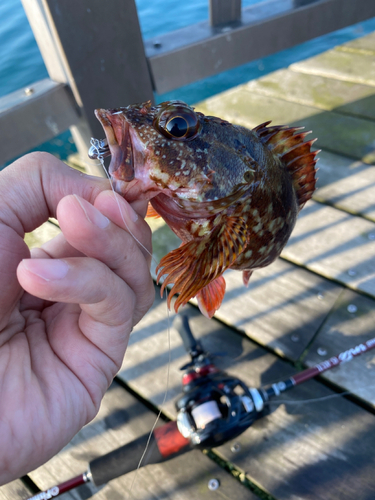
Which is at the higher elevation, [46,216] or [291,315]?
[46,216]

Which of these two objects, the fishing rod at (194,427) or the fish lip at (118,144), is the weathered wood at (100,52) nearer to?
the fish lip at (118,144)

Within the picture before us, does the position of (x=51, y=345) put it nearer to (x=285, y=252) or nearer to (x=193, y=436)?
(x=193, y=436)

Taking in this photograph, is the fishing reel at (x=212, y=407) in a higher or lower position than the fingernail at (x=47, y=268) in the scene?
lower

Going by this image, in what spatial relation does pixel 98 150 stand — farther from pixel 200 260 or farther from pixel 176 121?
pixel 200 260

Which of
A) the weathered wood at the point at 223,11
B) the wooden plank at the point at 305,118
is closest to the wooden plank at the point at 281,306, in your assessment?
the wooden plank at the point at 305,118

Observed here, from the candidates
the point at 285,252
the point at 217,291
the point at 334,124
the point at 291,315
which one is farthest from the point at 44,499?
the point at 334,124
